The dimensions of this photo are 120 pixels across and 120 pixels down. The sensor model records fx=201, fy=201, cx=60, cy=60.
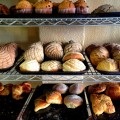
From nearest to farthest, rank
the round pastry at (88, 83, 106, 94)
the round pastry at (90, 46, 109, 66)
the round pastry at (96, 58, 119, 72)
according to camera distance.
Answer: the round pastry at (96, 58, 119, 72)
the round pastry at (90, 46, 109, 66)
the round pastry at (88, 83, 106, 94)

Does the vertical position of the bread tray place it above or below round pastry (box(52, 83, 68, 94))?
below

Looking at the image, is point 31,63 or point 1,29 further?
point 1,29

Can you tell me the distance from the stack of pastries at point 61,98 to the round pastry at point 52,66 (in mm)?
188

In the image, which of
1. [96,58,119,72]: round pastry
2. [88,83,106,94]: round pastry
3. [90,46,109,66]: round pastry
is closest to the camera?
[96,58,119,72]: round pastry

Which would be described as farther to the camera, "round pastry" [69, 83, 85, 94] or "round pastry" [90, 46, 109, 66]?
"round pastry" [69, 83, 85, 94]

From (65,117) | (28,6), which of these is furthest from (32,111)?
(28,6)

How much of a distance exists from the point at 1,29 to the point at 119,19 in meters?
0.75

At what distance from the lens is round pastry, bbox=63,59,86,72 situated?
2.95 feet

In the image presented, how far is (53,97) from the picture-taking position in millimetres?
1050

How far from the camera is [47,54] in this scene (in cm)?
105

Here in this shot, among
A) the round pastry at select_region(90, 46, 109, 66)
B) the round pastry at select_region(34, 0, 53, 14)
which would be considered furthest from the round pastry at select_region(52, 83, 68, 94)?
the round pastry at select_region(34, 0, 53, 14)

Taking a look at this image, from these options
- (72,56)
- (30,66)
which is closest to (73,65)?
(72,56)

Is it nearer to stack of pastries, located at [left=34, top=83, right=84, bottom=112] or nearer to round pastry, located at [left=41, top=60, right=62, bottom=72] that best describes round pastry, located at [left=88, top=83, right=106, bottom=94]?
stack of pastries, located at [left=34, top=83, right=84, bottom=112]

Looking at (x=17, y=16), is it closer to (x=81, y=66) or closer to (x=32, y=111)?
(x=81, y=66)
